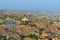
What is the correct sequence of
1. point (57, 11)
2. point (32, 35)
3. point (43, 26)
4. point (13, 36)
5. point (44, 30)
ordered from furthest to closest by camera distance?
point (57, 11) → point (43, 26) → point (44, 30) → point (32, 35) → point (13, 36)

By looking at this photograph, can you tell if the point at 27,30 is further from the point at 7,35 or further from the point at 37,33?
the point at 7,35

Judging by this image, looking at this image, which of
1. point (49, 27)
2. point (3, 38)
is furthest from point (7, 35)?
point (49, 27)

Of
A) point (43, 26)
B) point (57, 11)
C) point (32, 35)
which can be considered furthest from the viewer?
point (57, 11)

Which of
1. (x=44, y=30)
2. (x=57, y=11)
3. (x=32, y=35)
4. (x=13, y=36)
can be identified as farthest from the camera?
(x=57, y=11)

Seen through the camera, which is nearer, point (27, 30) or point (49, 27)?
point (27, 30)

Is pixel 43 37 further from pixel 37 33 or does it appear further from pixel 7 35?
pixel 7 35

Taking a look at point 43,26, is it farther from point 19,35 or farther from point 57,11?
point 57,11

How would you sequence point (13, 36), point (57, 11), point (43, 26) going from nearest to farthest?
point (13, 36) → point (43, 26) → point (57, 11)

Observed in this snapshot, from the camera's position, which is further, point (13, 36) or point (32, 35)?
point (32, 35)

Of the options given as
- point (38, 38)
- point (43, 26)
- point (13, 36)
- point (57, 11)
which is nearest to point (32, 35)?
point (38, 38)
